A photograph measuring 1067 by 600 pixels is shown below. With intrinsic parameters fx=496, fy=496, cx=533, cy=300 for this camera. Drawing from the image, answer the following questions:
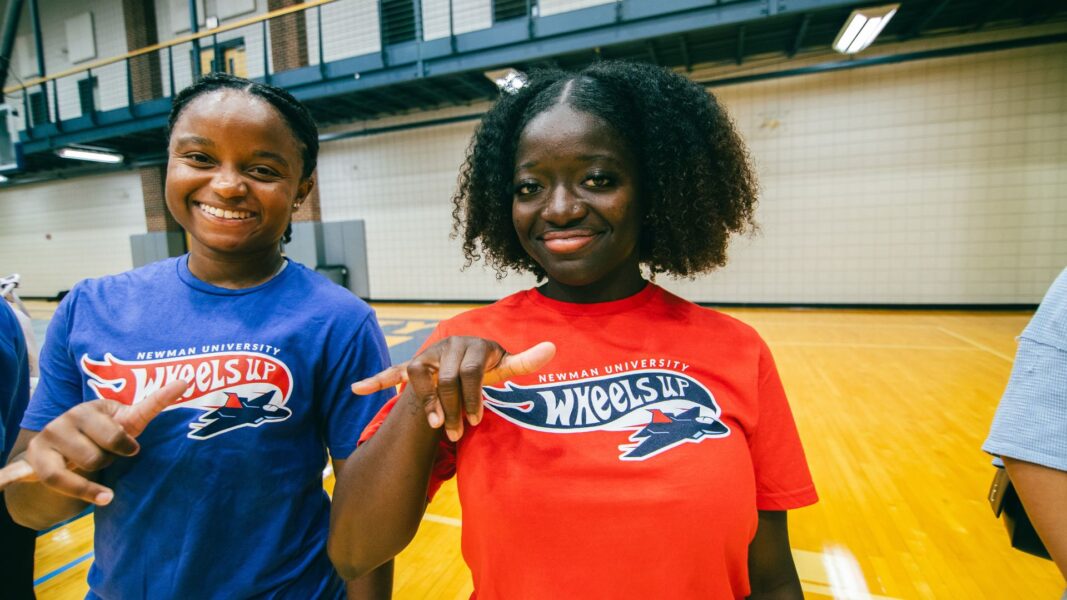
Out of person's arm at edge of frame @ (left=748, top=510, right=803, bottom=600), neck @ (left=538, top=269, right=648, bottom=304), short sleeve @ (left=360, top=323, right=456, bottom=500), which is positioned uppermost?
neck @ (left=538, top=269, right=648, bottom=304)

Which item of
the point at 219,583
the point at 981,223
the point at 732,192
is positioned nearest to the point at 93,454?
the point at 219,583

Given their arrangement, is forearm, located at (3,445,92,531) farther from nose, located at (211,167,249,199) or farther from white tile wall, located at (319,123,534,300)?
white tile wall, located at (319,123,534,300)

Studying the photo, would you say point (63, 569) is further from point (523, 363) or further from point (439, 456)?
point (523, 363)

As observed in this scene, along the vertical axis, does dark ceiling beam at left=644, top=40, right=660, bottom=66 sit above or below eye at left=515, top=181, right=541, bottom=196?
above

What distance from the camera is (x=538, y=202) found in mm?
811

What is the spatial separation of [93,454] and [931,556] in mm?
2660

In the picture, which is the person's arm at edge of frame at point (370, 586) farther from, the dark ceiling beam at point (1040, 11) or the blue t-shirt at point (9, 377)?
the dark ceiling beam at point (1040, 11)

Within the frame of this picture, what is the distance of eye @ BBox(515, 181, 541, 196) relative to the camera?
82 centimetres

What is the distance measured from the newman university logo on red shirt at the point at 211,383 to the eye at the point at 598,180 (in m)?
0.63

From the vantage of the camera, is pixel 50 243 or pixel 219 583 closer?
pixel 219 583

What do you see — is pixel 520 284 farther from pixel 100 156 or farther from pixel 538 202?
pixel 100 156

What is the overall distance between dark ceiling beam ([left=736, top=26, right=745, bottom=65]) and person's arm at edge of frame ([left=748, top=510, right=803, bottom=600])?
6519 millimetres

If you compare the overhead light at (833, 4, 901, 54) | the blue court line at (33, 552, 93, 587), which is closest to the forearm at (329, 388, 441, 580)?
the blue court line at (33, 552, 93, 587)

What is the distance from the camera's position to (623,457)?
708 mm
